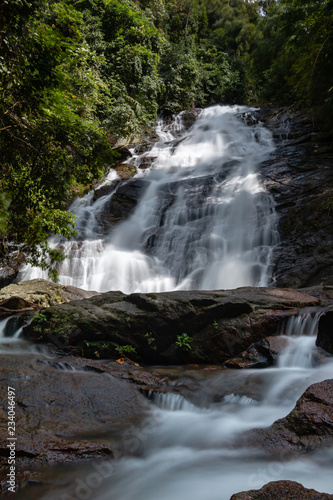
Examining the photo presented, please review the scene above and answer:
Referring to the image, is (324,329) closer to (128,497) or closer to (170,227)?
(128,497)

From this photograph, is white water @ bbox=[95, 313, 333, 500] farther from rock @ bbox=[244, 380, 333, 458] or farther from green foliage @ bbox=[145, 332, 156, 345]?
green foliage @ bbox=[145, 332, 156, 345]

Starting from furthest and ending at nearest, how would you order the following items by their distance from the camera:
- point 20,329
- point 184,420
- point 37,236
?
point 20,329 → point 37,236 → point 184,420

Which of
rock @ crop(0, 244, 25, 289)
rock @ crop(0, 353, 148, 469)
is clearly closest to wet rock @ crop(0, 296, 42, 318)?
rock @ crop(0, 353, 148, 469)

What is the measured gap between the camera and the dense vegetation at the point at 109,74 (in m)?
3.99

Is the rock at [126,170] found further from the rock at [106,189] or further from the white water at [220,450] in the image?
the white water at [220,450]

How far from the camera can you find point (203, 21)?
31.8 m

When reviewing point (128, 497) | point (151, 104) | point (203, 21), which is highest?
point (203, 21)

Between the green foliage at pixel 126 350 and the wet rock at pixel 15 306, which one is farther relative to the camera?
the wet rock at pixel 15 306

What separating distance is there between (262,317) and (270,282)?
3.72m

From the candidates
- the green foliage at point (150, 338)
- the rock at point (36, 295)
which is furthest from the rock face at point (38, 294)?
the green foliage at point (150, 338)

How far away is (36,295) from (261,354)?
6.01m

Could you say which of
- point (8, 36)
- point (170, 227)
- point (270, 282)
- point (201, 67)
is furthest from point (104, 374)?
point (201, 67)

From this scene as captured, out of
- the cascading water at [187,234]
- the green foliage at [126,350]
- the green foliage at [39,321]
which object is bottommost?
the green foliage at [126,350]

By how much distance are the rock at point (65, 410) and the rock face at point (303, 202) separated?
6067mm
